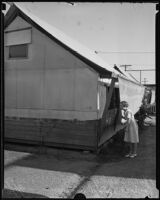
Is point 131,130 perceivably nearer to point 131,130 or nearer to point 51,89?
point 131,130

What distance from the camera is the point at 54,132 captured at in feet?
25.5

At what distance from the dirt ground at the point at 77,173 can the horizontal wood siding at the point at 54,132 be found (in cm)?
33

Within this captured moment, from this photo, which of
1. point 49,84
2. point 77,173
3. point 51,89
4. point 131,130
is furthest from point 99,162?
point 49,84

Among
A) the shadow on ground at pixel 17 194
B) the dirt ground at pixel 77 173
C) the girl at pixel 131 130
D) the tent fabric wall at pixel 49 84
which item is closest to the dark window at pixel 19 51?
the tent fabric wall at pixel 49 84

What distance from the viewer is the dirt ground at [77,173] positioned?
4441 mm

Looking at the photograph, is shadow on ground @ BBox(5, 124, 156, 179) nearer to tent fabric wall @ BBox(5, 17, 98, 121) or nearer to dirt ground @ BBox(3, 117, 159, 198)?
dirt ground @ BBox(3, 117, 159, 198)

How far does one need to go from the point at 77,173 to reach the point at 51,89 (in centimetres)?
328

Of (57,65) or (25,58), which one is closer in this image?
(57,65)

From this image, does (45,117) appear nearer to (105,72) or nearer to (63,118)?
(63,118)

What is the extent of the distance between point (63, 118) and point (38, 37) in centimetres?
304

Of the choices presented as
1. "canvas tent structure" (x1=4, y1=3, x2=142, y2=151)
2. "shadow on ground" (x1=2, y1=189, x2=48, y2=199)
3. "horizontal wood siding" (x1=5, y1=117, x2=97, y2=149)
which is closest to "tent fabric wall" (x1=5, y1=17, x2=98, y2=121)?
"canvas tent structure" (x1=4, y1=3, x2=142, y2=151)

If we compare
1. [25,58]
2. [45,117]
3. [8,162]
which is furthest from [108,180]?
[25,58]

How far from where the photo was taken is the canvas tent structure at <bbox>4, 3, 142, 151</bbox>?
7.31m

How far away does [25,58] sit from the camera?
328 inches
